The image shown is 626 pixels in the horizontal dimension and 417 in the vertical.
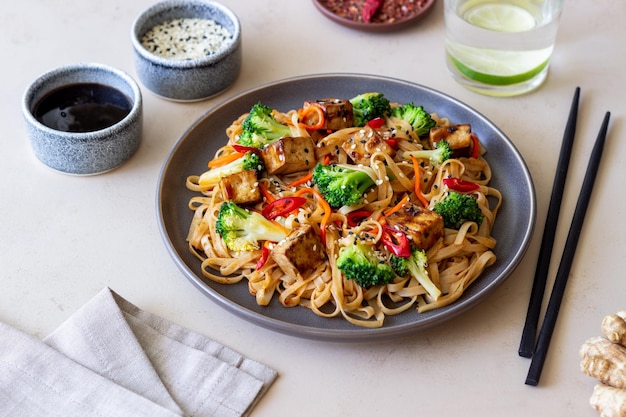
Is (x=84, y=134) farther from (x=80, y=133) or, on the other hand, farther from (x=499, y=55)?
(x=499, y=55)

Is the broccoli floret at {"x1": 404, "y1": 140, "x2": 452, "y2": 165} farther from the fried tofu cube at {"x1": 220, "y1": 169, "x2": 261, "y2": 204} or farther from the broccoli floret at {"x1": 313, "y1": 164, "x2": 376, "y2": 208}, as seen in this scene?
the fried tofu cube at {"x1": 220, "y1": 169, "x2": 261, "y2": 204}

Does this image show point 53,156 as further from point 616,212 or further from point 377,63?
point 616,212

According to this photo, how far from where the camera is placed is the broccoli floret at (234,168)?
121 inches

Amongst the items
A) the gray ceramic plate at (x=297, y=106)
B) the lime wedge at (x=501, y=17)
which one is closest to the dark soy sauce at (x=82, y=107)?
the gray ceramic plate at (x=297, y=106)

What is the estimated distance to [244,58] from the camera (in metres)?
4.01

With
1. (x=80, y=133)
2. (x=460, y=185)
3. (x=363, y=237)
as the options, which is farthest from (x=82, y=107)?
(x=460, y=185)

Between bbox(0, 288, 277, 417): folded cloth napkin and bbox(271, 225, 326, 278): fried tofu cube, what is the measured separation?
14.1 inches

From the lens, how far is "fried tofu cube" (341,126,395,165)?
310 cm

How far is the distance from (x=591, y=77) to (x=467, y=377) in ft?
6.46

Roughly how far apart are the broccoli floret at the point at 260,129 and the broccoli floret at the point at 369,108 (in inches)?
12.3

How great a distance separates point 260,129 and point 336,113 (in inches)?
12.8

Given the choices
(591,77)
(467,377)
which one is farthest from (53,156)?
(591,77)

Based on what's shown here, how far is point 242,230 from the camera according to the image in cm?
286

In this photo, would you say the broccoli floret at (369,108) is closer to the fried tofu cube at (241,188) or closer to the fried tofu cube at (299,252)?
the fried tofu cube at (241,188)
